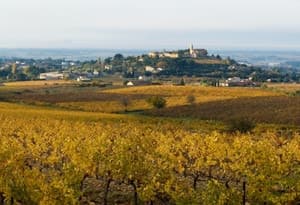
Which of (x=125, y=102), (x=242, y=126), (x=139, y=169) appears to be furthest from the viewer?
(x=125, y=102)

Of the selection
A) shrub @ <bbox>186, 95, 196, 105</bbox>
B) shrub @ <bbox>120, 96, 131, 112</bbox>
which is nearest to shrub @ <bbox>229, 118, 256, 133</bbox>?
shrub @ <bbox>120, 96, 131, 112</bbox>

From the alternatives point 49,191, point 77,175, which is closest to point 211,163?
point 77,175

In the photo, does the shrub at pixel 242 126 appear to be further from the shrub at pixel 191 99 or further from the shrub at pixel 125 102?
the shrub at pixel 191 99

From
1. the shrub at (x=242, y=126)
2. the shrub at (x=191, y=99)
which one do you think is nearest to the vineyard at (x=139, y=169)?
the shrub at (x=242, y=126)

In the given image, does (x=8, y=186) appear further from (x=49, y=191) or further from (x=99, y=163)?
(x=99, y=163)

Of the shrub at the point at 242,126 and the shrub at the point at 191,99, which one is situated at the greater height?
the shrub at the point at 242,126

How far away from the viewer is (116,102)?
10544cm

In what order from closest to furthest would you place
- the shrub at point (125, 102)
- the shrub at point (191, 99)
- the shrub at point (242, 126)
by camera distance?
the shrub at point (242, 126) < the shrub at point (125, 102) < the shrub at point (191, 99)

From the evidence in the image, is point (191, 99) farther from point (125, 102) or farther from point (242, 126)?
point (242, 126)

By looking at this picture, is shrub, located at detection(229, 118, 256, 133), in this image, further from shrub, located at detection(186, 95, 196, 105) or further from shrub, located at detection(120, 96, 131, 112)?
shrub, located at detection(186, 95, 196, 105)

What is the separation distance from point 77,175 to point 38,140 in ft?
56.6

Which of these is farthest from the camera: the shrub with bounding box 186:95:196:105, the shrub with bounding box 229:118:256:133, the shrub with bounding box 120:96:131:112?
the shrub with bounding box 186:95:196:105

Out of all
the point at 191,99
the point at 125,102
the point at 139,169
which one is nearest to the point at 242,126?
the point at 191,99

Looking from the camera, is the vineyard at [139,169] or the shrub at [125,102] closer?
the vineyard at [139,169]
